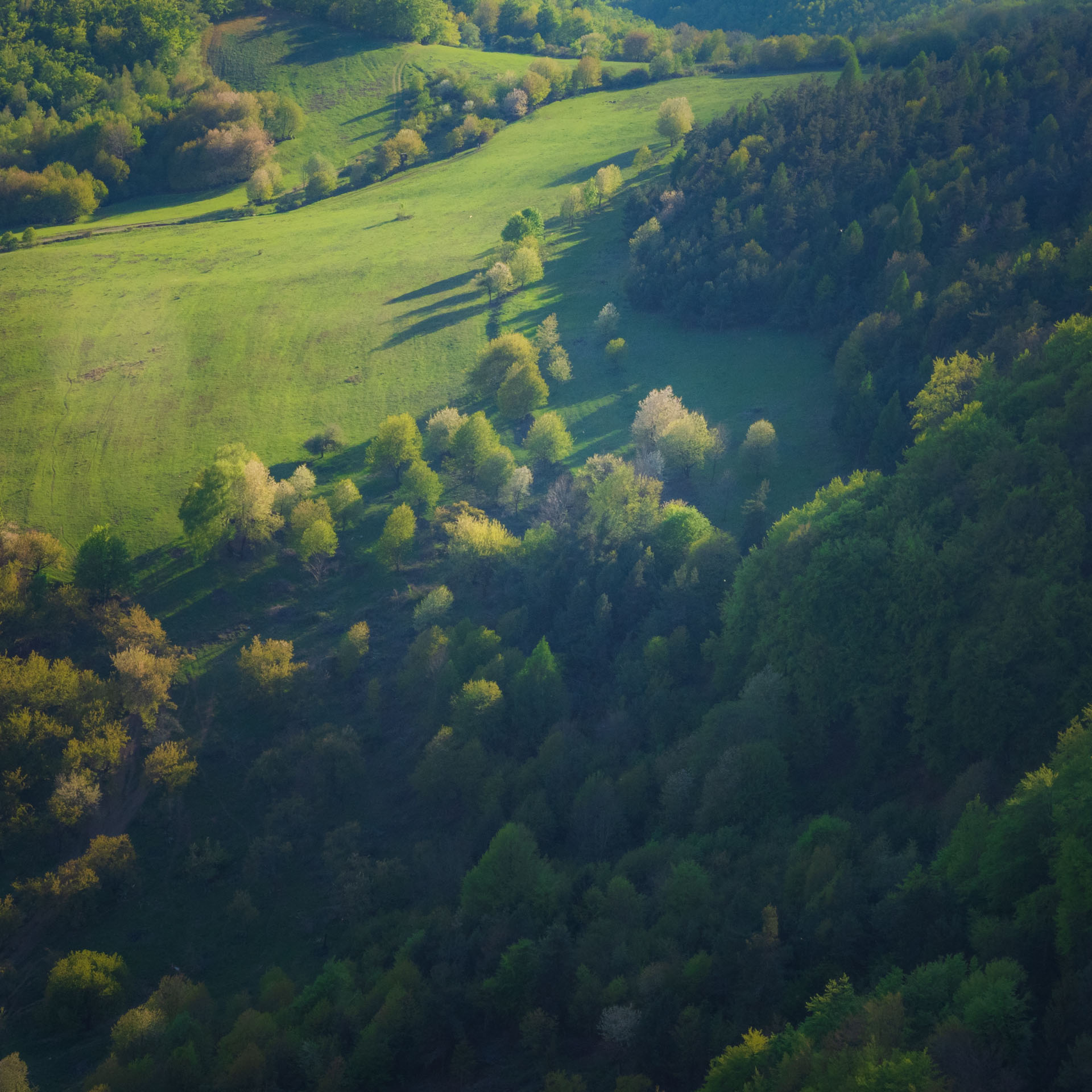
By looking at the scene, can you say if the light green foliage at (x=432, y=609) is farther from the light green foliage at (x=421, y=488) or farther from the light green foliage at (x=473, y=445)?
the light green foliage at (x=473, y=445)

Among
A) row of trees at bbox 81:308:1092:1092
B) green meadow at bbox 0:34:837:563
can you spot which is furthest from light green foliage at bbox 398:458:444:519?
row of trees at bbox 81:308:1092:1092

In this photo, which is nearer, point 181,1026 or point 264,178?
point 181,1026

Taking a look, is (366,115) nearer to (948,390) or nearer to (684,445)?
(684,445)

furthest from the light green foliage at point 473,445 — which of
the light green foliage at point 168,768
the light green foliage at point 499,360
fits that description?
the light green foliage at point 168,768

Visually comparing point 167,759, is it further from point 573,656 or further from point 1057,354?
point 1057,354

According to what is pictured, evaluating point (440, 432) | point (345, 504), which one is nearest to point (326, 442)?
point (440, 432)

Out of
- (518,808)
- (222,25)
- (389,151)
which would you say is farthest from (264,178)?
(518,808)
